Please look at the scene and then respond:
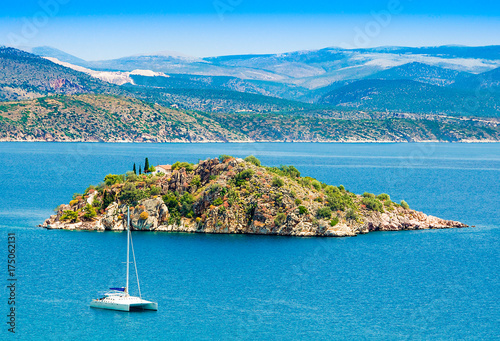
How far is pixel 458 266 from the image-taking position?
79.8m

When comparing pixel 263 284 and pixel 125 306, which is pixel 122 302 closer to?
pixel 125 306

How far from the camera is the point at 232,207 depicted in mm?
94500

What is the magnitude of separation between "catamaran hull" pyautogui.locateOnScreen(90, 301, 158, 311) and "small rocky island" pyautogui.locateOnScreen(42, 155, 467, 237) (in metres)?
35.4

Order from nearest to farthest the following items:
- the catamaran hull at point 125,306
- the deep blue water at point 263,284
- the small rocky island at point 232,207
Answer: the deep blue water at point 263,284
the catamaran hull at point 125,306
the small rocky island at point 232,207

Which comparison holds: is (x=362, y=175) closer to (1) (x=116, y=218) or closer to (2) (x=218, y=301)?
(1) (x=116, y=218)

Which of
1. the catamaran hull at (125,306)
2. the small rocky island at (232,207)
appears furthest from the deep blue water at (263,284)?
the small rocky island at (232,207)

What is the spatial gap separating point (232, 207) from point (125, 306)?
122 ft

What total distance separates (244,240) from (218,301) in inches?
1068

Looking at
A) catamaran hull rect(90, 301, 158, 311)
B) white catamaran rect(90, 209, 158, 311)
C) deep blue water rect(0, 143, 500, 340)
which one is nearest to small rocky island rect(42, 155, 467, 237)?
deep blue water rect(0, 143, 500, 340)

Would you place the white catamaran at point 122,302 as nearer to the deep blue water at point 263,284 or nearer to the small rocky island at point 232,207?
the deep blue water at point 263,284

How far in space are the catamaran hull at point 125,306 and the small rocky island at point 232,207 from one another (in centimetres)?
3543

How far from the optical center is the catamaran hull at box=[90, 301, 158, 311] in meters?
58.8

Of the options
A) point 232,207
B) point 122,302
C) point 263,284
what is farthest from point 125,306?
point 232,207

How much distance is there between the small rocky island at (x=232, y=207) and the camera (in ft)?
308
